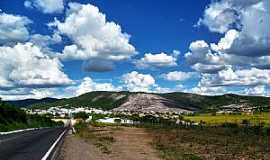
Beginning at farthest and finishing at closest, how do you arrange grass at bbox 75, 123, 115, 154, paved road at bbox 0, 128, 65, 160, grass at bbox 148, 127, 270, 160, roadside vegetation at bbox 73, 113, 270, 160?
grass at bbox 75, 123, 115, 154, roadside vegetation at bbox 73, 113, 270, 160, grass at bbox 148, 127, 270, 160, paved road at bbox 0, 128, 65, 160

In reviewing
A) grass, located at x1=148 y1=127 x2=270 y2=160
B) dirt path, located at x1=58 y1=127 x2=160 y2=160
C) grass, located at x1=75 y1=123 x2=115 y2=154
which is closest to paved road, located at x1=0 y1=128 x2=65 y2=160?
dirt path, located at x1=58 y1=127 x2=160 y2=160

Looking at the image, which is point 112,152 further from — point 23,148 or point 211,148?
point 211,148

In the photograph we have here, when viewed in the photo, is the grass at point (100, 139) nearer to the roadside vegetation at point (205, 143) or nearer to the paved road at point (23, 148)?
the roadside vegetation at point (205, 143)

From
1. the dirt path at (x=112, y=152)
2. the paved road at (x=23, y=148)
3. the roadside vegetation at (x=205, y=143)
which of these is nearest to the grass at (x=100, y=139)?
the roadside vegetation at (x=205, y=143)

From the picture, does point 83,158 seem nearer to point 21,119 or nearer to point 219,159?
point 219,159

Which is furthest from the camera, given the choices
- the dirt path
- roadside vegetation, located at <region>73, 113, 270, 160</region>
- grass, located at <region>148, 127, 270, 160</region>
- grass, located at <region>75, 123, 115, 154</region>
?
grass, located at <region>75, 123, 115, 154</region>

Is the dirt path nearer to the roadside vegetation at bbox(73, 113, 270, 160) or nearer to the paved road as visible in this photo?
the roadside vegetation at bbox(73, 113, 270, 160)

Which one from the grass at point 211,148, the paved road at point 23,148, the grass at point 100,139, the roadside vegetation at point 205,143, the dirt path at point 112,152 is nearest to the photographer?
the paved road at point 23,148

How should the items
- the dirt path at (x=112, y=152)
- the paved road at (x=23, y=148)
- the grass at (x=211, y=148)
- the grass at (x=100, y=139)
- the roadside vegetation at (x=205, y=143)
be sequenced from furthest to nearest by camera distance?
1. the grass at (x=100, y=139)
2. the roadside vegetation at (x=205, y=143)
3. the grass at (x=211, y=148)
4. the dirt path at (x=112, y=152)
5. the paved road at (x=23, y=148)

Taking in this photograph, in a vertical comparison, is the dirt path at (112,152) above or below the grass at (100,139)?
below

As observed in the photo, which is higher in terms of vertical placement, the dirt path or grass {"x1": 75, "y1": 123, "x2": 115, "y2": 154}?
grass {"x1": 75, "y1": 123, "x2": 115, "y2": 154}

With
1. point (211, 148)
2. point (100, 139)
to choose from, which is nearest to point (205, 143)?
point (211, 148)

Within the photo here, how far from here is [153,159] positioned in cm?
2967

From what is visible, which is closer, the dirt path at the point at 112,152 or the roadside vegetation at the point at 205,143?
the dirt path at the point at 112,152
